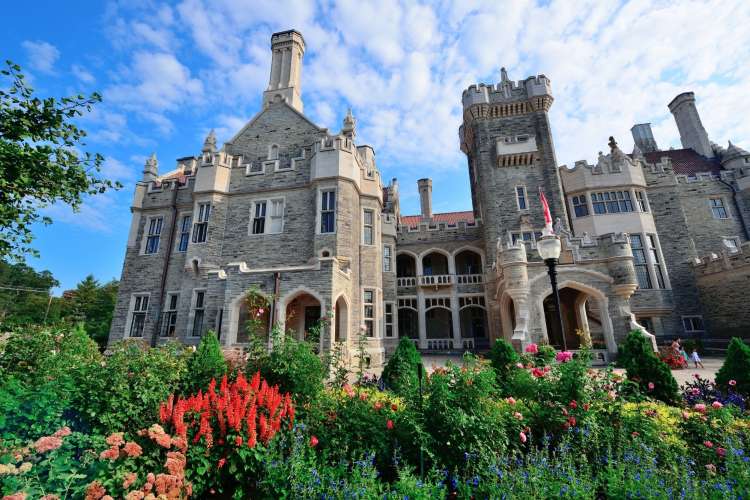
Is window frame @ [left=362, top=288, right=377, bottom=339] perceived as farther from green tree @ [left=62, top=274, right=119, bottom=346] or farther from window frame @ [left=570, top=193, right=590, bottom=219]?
green tree @ [left=62, top=274, right=119, bottom=346]

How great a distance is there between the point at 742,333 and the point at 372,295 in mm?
17940

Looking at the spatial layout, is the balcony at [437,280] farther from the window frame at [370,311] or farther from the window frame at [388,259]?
the window frame at [370,311]

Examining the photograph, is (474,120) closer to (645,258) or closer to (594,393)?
(645,258)

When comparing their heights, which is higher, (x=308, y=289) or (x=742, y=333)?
(x=308, y=289)

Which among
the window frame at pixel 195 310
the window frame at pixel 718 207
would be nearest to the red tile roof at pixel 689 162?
the window frame at pixel 718 207

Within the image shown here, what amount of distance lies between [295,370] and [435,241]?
1912cm

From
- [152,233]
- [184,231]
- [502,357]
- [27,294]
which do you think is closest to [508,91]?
[502,357]

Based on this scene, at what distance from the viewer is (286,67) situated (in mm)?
21094

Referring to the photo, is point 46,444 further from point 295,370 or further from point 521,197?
point 521,197

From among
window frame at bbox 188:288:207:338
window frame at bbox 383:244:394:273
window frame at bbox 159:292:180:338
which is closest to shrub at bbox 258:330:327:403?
window frame at bbox 188:288:207:338

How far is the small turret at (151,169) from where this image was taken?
65.4ft

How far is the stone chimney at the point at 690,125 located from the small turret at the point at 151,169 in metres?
39.5

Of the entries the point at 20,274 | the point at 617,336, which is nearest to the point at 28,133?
the point at 617,336

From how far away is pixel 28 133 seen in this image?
7.59 metres
